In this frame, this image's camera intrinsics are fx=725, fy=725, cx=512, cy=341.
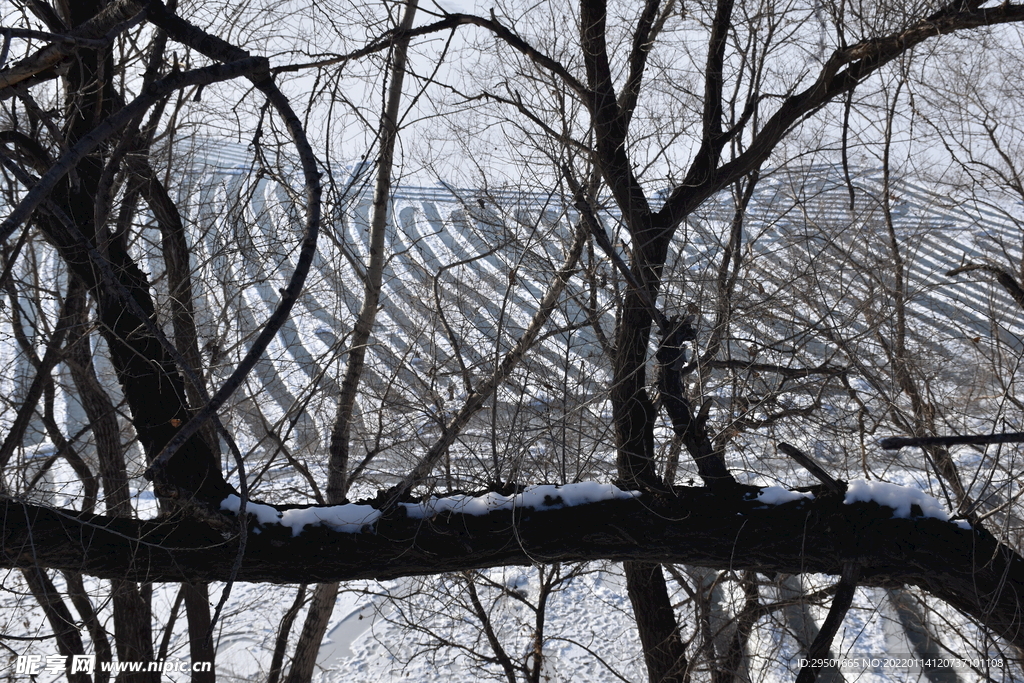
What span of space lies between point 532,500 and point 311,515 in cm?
94

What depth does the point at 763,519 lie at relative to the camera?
2.92m

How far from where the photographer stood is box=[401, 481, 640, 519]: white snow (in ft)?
10.1

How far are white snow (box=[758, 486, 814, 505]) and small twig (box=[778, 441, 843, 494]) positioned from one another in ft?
0.32

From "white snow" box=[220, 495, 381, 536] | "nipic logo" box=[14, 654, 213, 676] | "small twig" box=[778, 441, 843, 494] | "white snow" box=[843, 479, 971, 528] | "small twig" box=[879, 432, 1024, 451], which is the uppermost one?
"small twig" box=[778, 441, 843, 494]

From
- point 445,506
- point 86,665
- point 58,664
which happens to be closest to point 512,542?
point 445,506

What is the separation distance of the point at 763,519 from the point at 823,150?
3.26 m

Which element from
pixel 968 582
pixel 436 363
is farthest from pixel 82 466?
pixel 968 582

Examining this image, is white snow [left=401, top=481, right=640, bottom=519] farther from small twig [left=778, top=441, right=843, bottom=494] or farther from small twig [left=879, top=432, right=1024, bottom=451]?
small twig [left=879, top=432, right=1024, bottom=451]

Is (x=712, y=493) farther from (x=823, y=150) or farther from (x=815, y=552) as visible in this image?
(x=823, y=150)

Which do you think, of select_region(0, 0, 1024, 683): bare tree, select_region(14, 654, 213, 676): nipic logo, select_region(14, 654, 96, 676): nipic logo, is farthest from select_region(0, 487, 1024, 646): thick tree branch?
select_region(14, 654, 96, 676): nipic logo

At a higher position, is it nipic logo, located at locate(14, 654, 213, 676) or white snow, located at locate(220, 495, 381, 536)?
white snow, located at locate(220, 495, 381, 536)

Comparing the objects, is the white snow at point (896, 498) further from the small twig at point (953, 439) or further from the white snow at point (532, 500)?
the small twig at point (953, 439)

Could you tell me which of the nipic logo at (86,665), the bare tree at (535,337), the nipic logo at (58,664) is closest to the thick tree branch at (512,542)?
the bare tree at (535,337)

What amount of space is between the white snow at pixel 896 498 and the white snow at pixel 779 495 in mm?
166
